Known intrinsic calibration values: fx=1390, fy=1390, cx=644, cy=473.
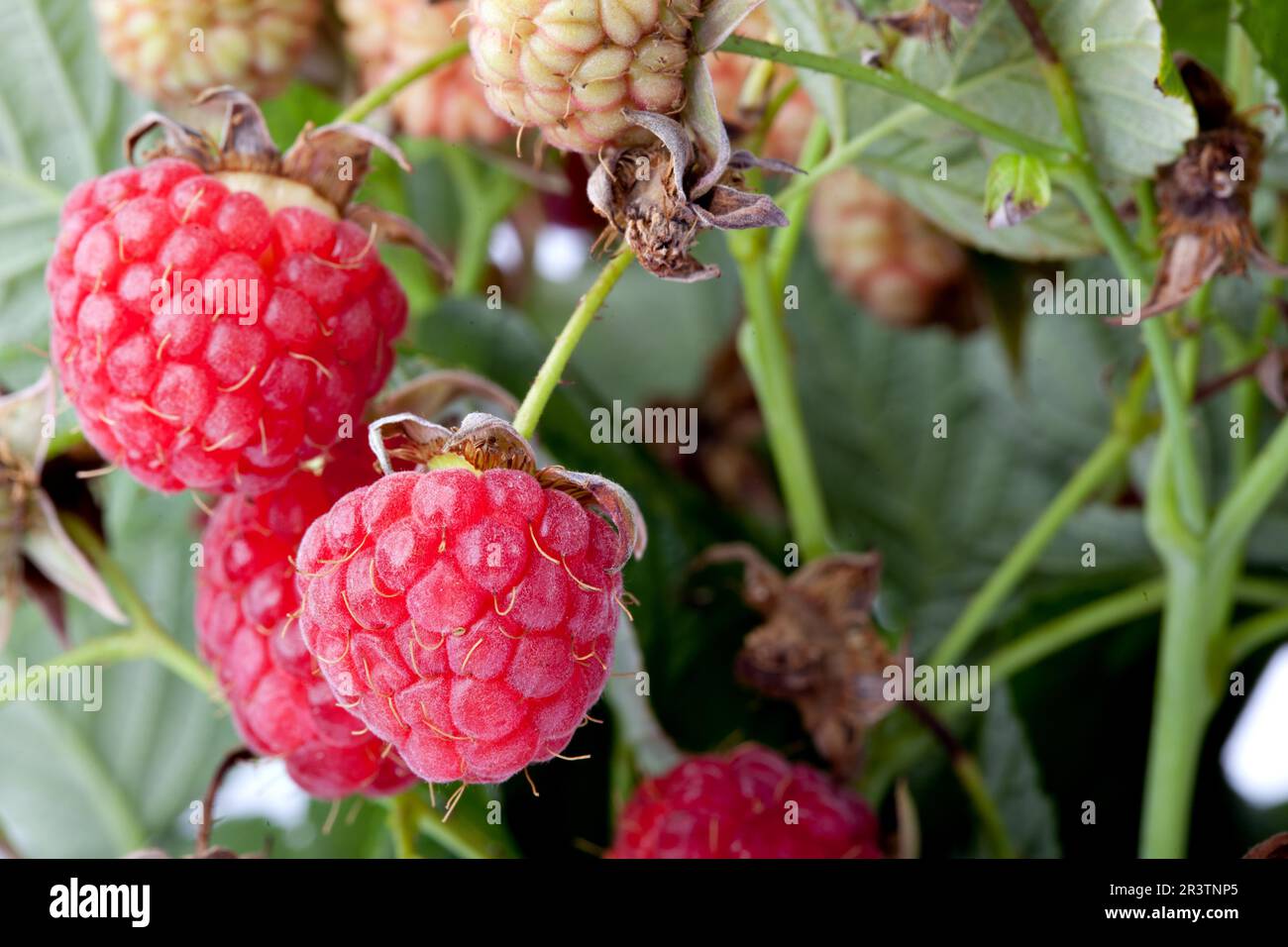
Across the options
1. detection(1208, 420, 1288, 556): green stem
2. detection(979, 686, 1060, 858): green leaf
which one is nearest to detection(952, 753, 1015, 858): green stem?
detection(979, 686, 1060, 858): green leaf

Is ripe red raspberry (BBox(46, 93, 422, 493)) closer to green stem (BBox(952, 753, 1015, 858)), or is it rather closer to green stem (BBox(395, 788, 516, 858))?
green stem (BBox(395, 788, 516, 858))

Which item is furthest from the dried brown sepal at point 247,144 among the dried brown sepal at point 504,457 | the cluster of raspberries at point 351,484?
the dried brown sepal at point 504,457

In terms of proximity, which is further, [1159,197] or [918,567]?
[918,567]

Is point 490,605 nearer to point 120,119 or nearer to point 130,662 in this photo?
point 120,119

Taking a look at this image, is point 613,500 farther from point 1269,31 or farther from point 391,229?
point 1269,31
